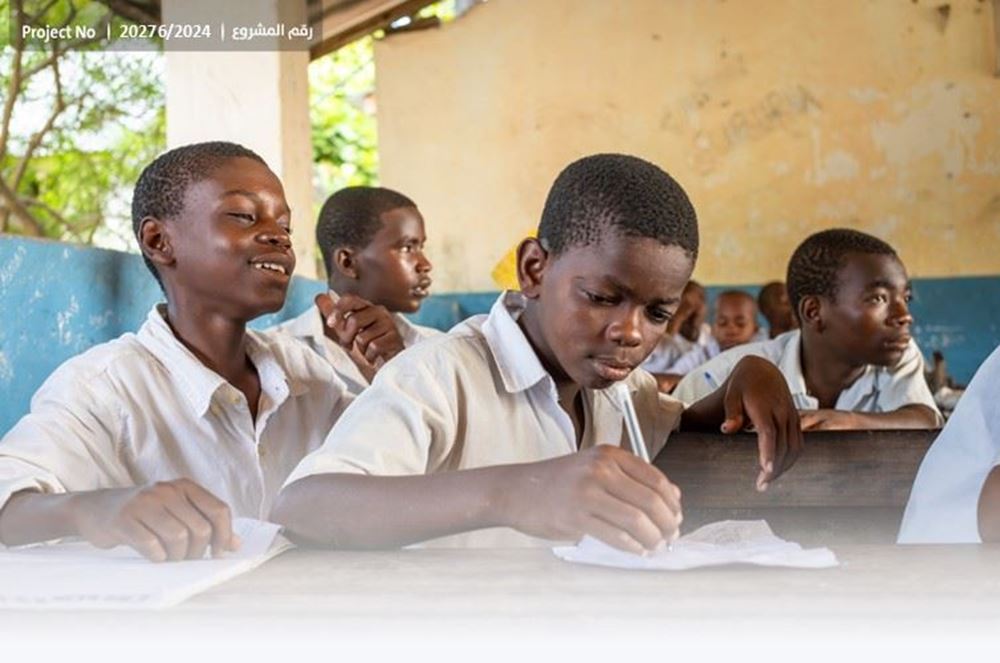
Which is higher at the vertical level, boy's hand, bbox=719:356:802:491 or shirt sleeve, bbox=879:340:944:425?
boy's hand, bbox=719:356:802:491

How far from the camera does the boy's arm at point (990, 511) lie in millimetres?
1214

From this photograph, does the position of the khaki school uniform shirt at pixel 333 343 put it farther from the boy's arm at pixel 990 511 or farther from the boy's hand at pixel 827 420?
the boy's arm at pixel 990 511

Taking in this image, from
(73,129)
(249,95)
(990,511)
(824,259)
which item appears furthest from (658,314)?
(249,95)

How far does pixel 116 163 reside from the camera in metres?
3.74

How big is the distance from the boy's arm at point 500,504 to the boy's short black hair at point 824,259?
6.45ft

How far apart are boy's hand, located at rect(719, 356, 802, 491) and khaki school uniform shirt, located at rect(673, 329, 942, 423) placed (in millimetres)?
1034

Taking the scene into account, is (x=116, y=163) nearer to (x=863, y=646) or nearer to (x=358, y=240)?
(x=358, y=240)

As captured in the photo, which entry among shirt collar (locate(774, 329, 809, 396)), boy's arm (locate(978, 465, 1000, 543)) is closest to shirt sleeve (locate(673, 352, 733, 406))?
shirt collar (locate(774, 329, 809, 396))

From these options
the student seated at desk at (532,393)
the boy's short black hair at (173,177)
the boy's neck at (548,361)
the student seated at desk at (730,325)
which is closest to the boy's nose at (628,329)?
the student seated at desk at (532,393)

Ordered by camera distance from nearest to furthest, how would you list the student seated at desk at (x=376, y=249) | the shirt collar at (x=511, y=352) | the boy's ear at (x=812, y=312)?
the shirt collar at (x=511, y=352)
the boy's ear at (x=812, y=312)
the student seated at desk at (x=376, y=249)

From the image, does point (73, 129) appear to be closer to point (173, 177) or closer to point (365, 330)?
point (365, 330)

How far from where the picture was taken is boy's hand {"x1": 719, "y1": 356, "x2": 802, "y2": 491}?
1.53 metres

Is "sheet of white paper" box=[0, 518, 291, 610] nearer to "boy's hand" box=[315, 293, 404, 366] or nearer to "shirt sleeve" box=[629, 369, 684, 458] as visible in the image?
"shirt sleeve" box=[629, 369, 684, 458]

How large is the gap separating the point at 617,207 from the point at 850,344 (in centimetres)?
158
